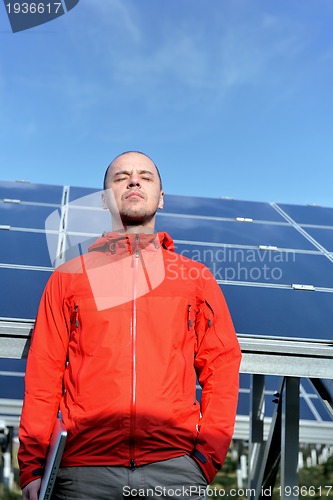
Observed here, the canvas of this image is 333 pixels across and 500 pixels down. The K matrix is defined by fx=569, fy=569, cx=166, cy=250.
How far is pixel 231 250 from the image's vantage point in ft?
20.2

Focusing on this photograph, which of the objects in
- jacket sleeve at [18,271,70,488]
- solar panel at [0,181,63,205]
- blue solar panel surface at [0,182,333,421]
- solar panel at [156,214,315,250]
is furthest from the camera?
solar panel at [0,181,63,205]

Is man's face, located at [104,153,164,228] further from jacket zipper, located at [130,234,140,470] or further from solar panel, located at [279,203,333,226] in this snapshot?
solar panel, located at [279,203,333,226]

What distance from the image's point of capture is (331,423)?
4.38 meters

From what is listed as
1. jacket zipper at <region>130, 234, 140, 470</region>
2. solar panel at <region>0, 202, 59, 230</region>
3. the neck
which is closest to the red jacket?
jacket zipper at <region>130, 234, 140, 470</region>

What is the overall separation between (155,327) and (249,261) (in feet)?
11.2

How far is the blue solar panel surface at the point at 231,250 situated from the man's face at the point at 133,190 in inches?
59.7

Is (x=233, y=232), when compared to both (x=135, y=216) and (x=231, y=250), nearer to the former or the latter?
(x=231, y=250)

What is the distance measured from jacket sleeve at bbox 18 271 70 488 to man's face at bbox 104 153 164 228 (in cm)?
50

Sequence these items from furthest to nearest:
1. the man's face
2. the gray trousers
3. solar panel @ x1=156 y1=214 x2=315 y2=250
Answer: solar panel @ x1=156 y1=214 x2=315 y2=250
the man's face
the gray trousers

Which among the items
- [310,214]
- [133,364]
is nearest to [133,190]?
[133,364]

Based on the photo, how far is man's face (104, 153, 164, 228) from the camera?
2930mm

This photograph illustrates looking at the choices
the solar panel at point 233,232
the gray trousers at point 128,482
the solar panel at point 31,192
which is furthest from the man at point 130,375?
the solar panel at point 31,192

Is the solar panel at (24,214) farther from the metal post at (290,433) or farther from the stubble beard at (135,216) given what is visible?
the metal post at (290,433)

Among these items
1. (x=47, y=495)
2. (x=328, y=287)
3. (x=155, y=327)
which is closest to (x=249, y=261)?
(x=328, y=287)
